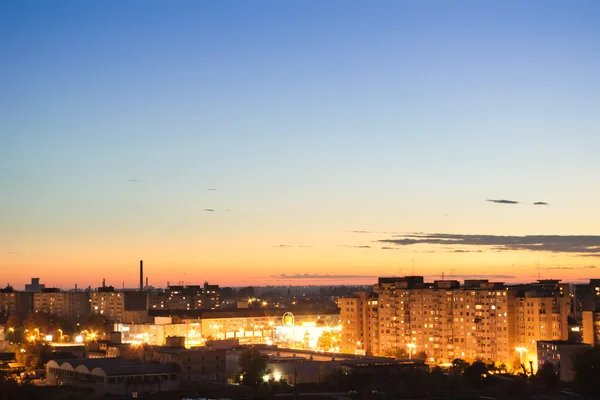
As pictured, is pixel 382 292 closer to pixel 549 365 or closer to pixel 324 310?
pixel 549 365

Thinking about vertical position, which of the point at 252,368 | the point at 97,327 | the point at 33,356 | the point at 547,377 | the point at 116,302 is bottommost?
the point at 547,377

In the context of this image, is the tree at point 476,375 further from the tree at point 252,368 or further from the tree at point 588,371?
the tree at point 252,368

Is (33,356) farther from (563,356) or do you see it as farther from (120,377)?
(563,356)

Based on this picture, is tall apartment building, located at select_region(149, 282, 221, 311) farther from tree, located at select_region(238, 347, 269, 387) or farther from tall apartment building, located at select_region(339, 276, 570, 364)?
tree, located at select_region(238, 347, 269, 387)

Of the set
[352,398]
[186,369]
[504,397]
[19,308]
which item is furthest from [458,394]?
[19,308]

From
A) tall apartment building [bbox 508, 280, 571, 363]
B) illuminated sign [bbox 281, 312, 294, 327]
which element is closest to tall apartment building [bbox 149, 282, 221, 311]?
illuminated sign [bbox 281, 312, 294, 327]

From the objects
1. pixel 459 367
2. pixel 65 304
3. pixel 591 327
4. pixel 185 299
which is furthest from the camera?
pixel 185 299

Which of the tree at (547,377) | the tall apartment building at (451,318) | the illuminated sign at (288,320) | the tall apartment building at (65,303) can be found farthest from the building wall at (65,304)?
the tree at (547,377)

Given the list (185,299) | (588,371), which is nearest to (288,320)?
(588,371)
